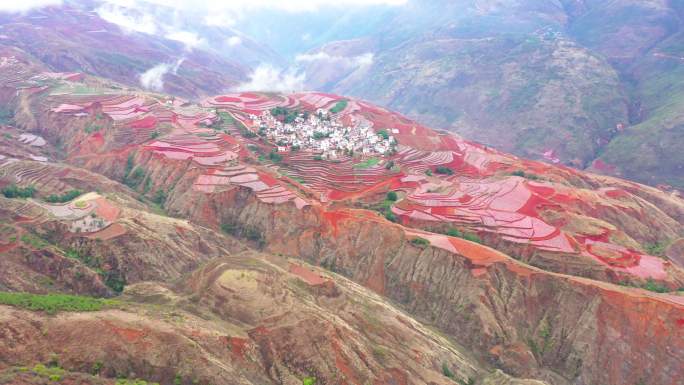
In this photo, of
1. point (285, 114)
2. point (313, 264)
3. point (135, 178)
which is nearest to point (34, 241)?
point (135, 178)

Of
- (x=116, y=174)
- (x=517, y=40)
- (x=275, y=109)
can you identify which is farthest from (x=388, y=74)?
(x=116, y=174)

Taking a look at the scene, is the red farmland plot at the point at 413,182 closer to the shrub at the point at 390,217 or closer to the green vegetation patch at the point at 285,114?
the shrub at the point at 390,217

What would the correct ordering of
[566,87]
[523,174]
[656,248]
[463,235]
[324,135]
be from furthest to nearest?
1. [566,87]
2. [324,135]
3. [523,174]
4. [656,248]
5. [463,235]

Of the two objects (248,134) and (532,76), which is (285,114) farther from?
(532,76)

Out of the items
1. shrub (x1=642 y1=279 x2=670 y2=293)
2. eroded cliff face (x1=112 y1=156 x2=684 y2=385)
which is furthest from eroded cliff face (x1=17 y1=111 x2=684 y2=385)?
shrub (x1=642 y1=279 x2=670 y2=293)

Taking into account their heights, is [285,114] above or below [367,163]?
above

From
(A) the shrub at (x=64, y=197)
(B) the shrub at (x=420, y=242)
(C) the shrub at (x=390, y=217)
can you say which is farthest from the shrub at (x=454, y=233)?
(A) the shrub at (x=64, y=197)

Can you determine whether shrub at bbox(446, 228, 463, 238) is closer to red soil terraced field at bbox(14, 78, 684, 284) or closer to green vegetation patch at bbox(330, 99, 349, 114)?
red soil terraced field at bbox(14, 78, 684, 284)
